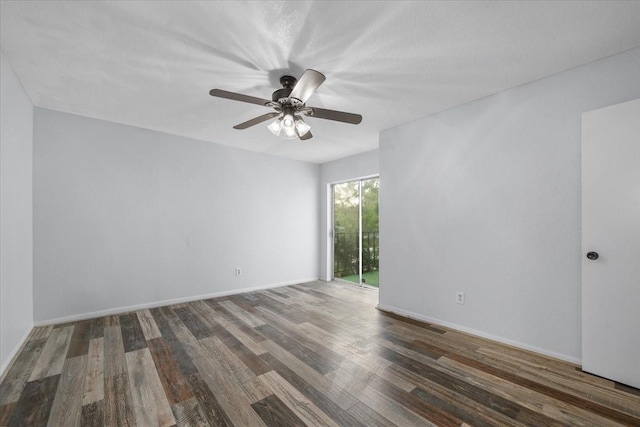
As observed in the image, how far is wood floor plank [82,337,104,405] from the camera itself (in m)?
1.83

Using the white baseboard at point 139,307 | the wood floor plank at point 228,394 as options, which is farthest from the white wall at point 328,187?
the wood floor plank at point 228,394

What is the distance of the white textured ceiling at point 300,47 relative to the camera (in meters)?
1.64

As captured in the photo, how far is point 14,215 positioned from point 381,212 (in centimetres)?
385

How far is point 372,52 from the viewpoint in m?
2.02

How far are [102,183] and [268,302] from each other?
2.71 meters

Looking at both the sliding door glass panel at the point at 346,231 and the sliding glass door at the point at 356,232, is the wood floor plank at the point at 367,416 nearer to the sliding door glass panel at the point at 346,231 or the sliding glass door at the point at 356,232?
the sliding glass door at the point at 356,232

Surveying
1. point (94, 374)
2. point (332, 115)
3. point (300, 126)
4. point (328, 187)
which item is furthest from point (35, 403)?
point (328, 187)

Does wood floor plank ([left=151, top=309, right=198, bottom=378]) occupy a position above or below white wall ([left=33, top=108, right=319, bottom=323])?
below

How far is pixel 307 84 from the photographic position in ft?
6.17

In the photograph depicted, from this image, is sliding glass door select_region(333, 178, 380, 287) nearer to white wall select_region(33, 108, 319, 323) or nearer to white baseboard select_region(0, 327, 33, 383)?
white wall select_region(33, 108, 319, 323)

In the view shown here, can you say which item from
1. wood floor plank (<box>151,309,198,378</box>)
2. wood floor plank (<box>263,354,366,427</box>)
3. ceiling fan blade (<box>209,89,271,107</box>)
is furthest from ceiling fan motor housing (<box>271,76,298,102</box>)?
wood floor plank (<box>151,309,198,378</box>)

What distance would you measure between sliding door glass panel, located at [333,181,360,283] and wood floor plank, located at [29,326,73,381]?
4168 mm

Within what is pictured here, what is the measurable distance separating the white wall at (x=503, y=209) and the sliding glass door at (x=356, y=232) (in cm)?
160

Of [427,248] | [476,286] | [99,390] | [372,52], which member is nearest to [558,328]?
[476,286]
